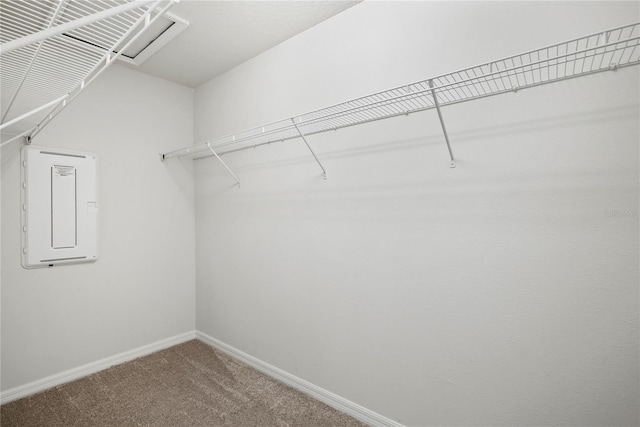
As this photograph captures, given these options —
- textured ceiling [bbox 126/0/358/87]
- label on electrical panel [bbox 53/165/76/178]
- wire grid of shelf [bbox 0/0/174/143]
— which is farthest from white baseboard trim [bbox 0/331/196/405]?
textured ceiling [bbox 126/0/358/87]

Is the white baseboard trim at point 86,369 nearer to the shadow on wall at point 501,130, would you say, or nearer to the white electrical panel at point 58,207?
the white electrical panel at point 58,207

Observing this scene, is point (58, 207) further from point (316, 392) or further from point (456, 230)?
point (456, 230)

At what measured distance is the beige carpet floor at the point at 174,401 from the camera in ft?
5.86

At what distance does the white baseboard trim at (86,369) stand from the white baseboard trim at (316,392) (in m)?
0.42

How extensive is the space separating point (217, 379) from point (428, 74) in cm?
235

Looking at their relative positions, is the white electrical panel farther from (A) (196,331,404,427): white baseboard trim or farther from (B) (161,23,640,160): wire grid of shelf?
(B) (161,23,640,160): wire grid of shelf

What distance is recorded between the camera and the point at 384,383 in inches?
67.0

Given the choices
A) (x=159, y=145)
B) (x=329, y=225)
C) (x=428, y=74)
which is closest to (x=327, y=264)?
(x=329, y=225)

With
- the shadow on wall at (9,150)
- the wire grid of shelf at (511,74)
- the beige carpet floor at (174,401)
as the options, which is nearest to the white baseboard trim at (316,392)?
the beige carpet floor at (174,401)

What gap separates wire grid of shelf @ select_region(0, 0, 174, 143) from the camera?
102 cm

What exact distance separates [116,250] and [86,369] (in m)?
0.89

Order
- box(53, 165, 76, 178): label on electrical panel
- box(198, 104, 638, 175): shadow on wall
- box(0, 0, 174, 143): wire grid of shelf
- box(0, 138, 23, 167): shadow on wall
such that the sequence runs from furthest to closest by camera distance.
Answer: box(53, 165, 76, 178): label on electrical panel → box(0, 138, 23, 167): shadow on wall → box(198, 104, 638, 175): shadow on wall → box(0, 0, 174, 143): wire grid of shelf

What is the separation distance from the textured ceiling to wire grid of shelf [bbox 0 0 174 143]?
636mm

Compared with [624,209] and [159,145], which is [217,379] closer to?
[159,145]
